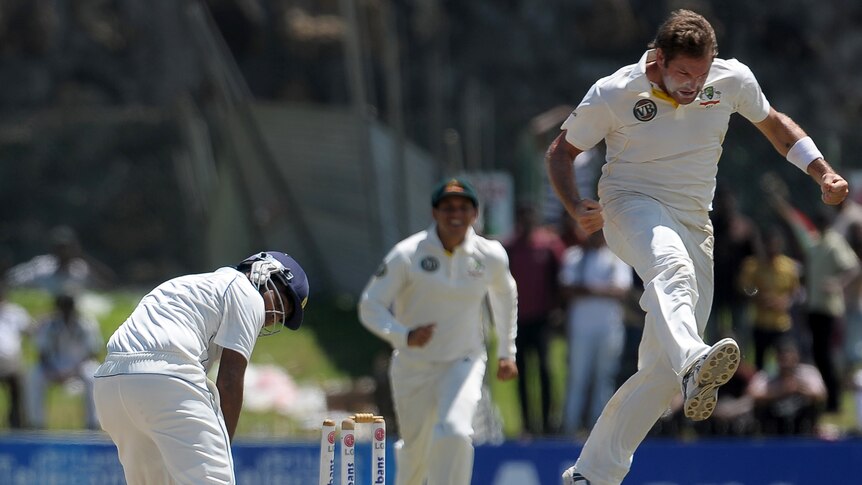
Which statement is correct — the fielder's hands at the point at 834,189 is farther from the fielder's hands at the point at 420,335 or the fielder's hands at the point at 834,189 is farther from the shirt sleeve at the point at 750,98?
the fielder's hands at the point at 420,335

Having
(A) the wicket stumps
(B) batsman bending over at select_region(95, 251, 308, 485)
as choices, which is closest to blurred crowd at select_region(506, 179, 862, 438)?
(A) the wicket stumps

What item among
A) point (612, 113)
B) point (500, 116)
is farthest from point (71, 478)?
Answer: point (500, 116)

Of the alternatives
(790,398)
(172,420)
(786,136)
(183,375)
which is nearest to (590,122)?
(786,136)

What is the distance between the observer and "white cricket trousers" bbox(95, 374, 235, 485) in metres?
5.69

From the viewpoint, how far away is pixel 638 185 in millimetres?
6824

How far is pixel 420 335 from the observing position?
8.84 metres

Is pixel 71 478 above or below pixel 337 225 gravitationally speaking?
below

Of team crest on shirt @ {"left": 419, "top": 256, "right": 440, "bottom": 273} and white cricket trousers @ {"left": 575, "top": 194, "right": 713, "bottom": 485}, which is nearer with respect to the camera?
white cricket trousers @ {"left": 575, "top": 194, "right": 713, "bottom": 485}

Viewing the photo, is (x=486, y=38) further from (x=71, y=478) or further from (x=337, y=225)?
(x=71, y=478)

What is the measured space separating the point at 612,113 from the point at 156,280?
14.8 meters

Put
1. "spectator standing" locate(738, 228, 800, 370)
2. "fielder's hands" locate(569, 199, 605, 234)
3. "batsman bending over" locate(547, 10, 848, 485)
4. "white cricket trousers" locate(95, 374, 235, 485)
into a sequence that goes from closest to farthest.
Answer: "white cricket trousers" locate(95, 374, 235, 485), "fielder's hands" locate(569, 199, 605, 234), "batsman bending over" locate(547, 10, 848, 485), "spectator standing" locate(738, 228, 800, 370)

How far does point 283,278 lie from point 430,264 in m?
3.17

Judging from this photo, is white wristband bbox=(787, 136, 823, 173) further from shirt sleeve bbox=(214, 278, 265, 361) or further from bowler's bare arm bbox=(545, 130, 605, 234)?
shirt sleeve bbox=(214, 278, 265, 361)

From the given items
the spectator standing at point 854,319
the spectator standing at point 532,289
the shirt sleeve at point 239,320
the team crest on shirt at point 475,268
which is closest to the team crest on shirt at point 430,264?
the team crest on shirt at point 475,268
